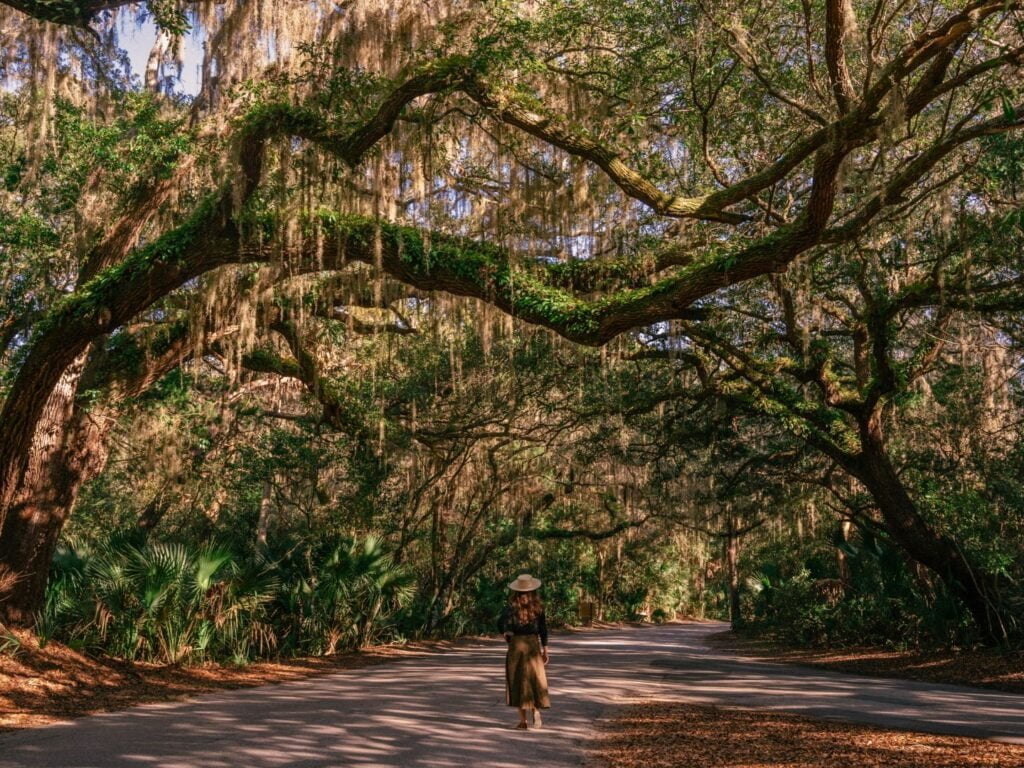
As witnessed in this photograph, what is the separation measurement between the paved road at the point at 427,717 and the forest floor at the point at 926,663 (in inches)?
32.1

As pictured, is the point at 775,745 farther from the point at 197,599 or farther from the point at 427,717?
the point at 197,599

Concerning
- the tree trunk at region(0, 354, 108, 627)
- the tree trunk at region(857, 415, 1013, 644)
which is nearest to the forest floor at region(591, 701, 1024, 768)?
the tree trunk at region(857, 415, 1013, 644)

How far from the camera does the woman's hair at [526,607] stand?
8344mm

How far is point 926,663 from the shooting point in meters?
14.0

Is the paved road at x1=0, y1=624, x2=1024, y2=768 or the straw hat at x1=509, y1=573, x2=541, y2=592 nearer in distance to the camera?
the paved road at x1=0, y1=624, x2=1024, y2=768

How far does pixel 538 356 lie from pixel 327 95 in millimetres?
7545

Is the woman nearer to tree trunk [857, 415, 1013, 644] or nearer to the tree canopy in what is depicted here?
the tree canopy

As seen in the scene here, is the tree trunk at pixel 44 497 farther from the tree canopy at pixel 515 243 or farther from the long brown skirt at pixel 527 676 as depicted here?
the long brown skirt at pixel 527 676

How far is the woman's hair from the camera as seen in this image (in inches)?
328

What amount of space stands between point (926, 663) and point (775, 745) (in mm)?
8506

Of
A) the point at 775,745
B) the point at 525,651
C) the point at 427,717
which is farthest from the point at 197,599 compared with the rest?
the point at 775,745

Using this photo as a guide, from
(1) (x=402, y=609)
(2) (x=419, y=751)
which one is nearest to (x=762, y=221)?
(2) (x=419, y=751)

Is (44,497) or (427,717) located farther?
(44,497)

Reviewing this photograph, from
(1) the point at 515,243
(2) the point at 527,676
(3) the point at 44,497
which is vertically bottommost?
(2) the point at 527,676
